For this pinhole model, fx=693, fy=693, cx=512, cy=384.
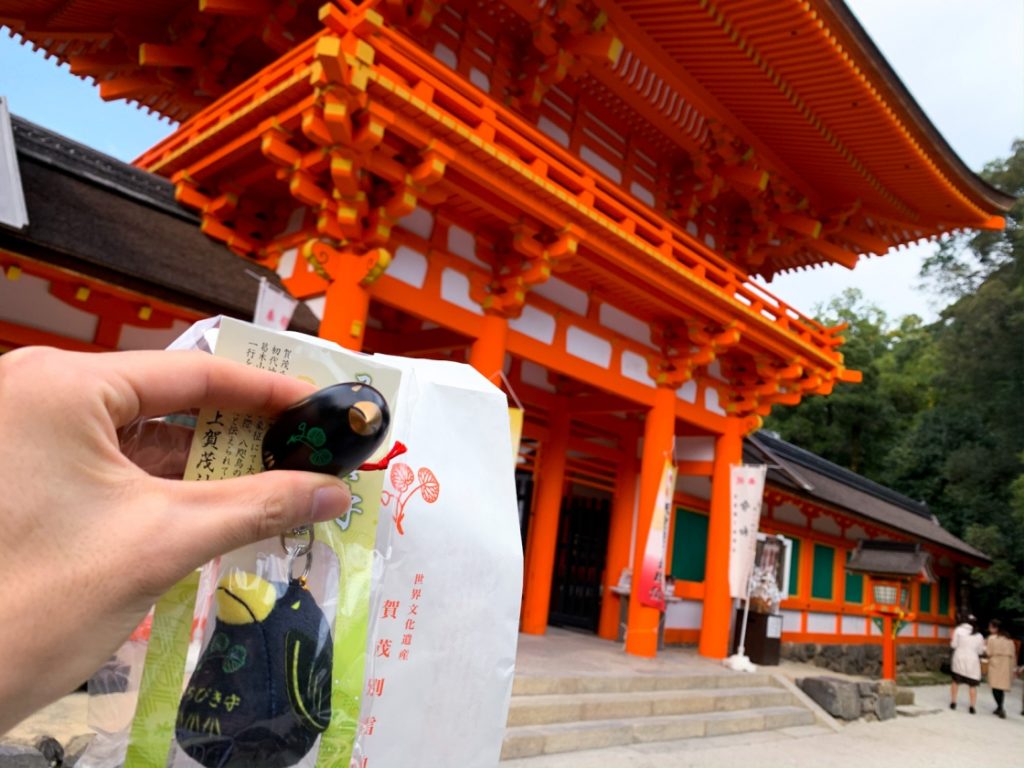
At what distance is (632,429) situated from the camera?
11.1 metres

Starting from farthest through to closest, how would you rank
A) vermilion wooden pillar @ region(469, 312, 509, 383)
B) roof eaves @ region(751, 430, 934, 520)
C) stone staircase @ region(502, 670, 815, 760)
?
roof eaves @ region(751, 430, 934, 520), vermilion wooden pillar @ region(469, 312, 509, 383), stone staircase @ region(502, 670, 815, 760)

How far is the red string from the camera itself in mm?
916

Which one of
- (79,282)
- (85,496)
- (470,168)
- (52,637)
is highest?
(470,168)

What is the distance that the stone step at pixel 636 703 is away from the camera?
234 inches

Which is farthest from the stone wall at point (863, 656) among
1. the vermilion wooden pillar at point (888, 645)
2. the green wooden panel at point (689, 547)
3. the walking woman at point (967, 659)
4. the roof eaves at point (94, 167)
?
the roof eaves at point (94, 167)

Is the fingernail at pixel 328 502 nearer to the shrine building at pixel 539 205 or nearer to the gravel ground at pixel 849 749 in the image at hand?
the shrine building at pixel 539 205

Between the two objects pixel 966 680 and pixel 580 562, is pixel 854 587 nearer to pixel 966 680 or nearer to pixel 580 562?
pixel 966 680

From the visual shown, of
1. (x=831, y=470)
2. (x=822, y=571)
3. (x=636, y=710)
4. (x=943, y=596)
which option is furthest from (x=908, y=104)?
(x=943, y=596)

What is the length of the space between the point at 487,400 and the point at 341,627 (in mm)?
378

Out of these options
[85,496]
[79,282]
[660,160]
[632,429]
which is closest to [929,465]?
[632,429]

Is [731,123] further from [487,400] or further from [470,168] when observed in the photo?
[487,400]

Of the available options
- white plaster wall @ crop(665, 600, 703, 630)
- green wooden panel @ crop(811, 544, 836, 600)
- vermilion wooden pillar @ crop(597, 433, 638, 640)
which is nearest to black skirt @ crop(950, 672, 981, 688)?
green wooden panel @ crop(811, 544, 836, 600)

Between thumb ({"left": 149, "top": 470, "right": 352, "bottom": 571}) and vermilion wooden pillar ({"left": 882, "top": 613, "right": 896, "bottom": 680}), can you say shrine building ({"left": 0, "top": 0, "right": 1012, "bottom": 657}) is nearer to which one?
vermilion wooden pillar ({"left": 882, "top": 613, "right": 896, "bottom": 680})

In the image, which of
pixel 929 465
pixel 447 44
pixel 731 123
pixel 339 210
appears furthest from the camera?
→ pixel 929 465
